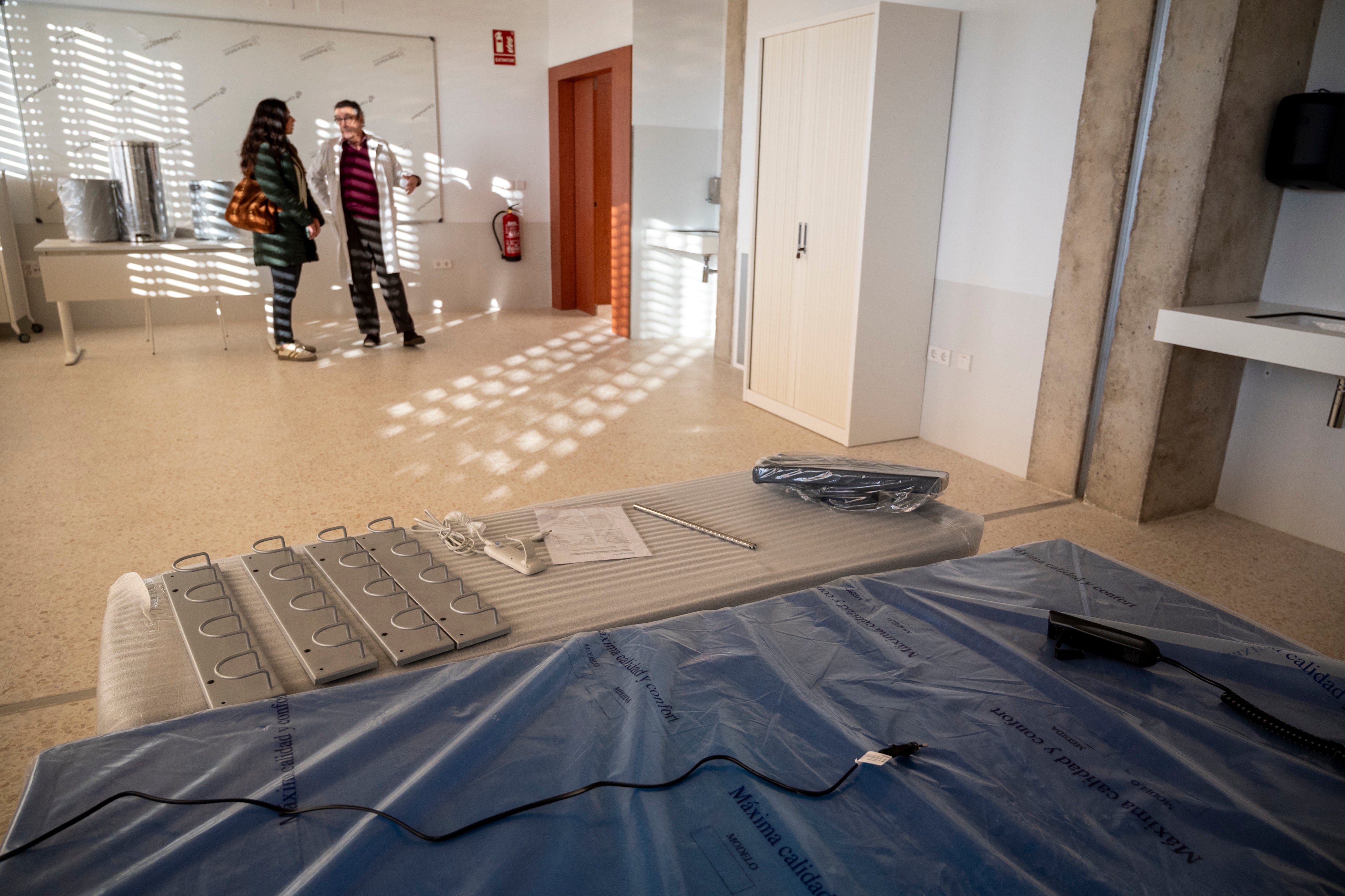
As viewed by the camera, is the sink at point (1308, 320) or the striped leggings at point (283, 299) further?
the striped leggings at point (283, 299)

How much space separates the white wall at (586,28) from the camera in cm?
658

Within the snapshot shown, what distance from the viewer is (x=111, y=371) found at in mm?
5500

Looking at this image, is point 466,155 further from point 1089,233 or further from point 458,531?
point 458,531

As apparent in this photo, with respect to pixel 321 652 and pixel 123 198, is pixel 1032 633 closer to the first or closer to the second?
pixel 321 652

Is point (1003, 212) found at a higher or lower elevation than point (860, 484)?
higher

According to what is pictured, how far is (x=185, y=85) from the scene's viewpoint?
6.62m

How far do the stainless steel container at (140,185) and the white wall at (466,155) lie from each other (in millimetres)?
803

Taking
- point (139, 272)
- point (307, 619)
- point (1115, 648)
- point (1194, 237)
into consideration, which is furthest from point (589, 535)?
point (139, 272)

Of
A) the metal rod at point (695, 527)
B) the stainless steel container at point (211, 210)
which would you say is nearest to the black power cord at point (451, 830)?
the metal rod at point (695, 527)

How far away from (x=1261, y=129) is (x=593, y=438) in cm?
315

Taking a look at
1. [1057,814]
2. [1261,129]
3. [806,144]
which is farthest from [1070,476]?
[1057,814]

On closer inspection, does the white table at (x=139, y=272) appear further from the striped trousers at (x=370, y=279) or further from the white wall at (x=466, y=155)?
the white wall at (x=466, y=155)

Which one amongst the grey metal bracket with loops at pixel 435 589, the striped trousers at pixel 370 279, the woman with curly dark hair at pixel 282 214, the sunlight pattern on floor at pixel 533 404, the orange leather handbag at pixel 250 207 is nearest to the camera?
the grey metal bracket with loops at pixel 435 589

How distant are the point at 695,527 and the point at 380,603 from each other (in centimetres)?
83
